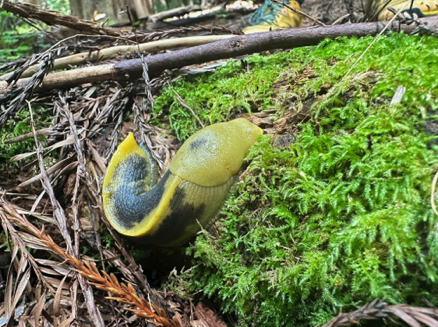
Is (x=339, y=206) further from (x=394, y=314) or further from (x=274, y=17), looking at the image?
(x=274, y=17)

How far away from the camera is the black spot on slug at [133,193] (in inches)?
68.4

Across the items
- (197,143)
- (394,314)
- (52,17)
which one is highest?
(52,17)

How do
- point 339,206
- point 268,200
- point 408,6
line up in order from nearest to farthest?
point 339,206
point 268,200
point 408,6

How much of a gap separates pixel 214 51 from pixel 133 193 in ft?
3.68

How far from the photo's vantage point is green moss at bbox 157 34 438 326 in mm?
1083

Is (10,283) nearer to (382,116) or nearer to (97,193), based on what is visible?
(97,193)

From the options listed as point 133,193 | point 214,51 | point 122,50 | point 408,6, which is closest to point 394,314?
point 133,193

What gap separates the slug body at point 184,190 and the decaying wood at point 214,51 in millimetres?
637

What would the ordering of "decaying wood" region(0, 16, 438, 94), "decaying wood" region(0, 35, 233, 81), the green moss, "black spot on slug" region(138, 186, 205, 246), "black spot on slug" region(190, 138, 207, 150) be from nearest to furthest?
the green moss → "black spot on slug" region(138, 186, 205, 246) → "black spot on slug" region(190, 138, 207, 150) → "decaying wood" region(0, 16, 438, 94) → "decaying wood" region(0, 35, 233, 81)

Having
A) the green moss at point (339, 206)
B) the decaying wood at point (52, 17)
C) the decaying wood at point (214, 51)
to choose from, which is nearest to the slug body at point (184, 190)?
the green moss at point (339, 206)

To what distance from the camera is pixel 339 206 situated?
1.26 meters

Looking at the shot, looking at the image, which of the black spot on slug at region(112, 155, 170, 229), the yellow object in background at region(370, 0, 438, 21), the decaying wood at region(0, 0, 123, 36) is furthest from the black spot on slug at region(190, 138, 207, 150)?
the yellow object in background at region(370, 0, 438, 21)

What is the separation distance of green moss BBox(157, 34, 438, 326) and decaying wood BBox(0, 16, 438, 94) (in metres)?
0.24

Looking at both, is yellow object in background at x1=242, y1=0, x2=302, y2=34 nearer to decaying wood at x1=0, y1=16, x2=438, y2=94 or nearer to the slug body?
decaying wood at x1=0, y1=16, x2=438, y2=94
